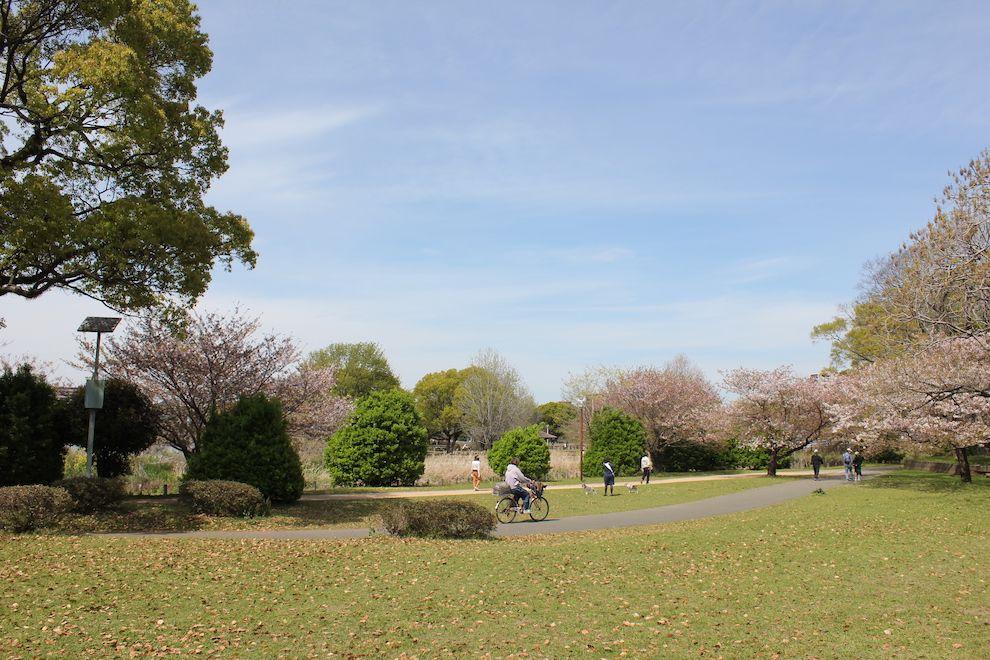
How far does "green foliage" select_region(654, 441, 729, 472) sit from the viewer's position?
148 feet

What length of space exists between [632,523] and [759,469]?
32675mm

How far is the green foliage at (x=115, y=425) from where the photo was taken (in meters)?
18.9

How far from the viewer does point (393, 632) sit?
22.9 ft

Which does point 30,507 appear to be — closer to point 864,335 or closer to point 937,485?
point 937,485

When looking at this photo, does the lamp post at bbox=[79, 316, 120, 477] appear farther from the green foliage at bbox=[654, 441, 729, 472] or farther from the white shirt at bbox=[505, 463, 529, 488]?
the green foliage at bbox=[654, 441, 729, 472]

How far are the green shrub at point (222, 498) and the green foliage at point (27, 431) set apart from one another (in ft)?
13.3

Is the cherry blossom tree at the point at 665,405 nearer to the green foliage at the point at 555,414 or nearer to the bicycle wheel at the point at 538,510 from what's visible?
A: the green foliage at the point at 555,414

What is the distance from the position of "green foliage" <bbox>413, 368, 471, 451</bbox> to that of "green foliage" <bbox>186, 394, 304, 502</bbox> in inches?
2147

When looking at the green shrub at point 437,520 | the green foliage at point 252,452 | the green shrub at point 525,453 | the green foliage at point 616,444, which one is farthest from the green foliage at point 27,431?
the green foliage at point 616,444

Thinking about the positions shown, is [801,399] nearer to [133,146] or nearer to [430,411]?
[133,146]

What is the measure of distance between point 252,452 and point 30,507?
19.3ft

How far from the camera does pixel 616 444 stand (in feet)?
125

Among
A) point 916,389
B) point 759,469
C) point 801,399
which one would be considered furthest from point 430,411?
point 916,389

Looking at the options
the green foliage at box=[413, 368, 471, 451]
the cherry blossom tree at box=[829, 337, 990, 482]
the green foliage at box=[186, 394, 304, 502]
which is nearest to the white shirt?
the green foliage at box=[186, 394, 304, 502]
